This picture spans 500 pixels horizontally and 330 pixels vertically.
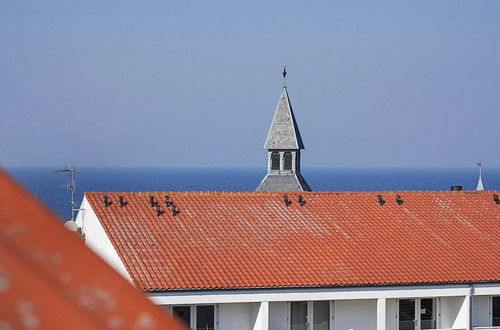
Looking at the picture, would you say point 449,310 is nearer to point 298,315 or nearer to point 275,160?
point 298,315

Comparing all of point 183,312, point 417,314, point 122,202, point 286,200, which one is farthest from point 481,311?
point 122,202

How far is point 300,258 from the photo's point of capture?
27359 mm

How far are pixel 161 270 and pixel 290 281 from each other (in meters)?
3.49

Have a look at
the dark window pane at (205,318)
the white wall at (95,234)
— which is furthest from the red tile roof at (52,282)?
the dark window pane at (205,318)

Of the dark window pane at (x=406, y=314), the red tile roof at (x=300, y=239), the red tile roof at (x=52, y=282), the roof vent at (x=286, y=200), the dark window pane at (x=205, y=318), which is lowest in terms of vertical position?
the red tile roof at (x=52, y=282)

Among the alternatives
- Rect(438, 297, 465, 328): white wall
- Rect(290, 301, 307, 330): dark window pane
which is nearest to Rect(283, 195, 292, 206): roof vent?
Rect(290, 301, 307, 330): dark window pane

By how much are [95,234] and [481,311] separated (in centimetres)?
1174

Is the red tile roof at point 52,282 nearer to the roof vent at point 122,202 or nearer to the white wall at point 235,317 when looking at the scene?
the white wall at point 235,317

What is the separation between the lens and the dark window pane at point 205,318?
2586cm

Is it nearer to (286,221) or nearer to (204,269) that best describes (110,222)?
(204,269)

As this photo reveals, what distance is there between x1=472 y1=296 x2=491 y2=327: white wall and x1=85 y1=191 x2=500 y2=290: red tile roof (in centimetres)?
89

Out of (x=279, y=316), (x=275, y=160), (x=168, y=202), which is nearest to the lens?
(x=279, y=316)

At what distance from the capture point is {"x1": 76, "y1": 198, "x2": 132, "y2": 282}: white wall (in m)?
26.5

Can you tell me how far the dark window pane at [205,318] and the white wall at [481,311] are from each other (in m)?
7.80
